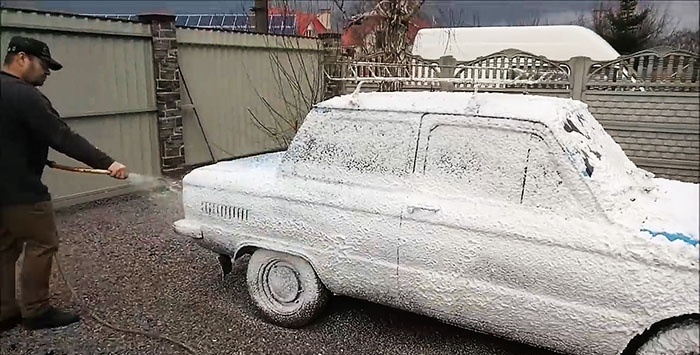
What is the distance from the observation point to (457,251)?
8.93ft

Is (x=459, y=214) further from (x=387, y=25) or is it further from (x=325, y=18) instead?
(x=325, y=18)

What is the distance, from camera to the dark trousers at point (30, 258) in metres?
2.93

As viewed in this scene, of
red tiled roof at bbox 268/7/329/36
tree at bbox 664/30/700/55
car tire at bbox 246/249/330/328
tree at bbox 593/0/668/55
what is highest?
red tiled roof at bbox 268/7/329/36

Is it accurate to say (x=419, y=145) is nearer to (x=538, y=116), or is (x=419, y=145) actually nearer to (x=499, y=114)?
Result: (x=499, y=114)

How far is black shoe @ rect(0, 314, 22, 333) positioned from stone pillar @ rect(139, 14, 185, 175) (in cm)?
407

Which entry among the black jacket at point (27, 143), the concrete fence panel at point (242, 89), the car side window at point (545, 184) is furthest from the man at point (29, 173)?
the concrete fence panel at point (242, 89)

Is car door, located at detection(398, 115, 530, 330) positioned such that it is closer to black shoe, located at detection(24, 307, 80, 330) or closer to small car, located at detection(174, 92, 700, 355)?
small car, located at detection(174, 92, 700, 355)

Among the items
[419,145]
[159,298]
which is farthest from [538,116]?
[159,298]

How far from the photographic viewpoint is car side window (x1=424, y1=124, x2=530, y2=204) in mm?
2688

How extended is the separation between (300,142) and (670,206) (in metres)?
2.03

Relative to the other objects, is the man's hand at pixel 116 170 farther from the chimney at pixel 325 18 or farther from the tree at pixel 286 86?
the chimney at pixel 325 18

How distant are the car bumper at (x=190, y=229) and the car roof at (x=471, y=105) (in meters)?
1.16

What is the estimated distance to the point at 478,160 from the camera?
278 cm

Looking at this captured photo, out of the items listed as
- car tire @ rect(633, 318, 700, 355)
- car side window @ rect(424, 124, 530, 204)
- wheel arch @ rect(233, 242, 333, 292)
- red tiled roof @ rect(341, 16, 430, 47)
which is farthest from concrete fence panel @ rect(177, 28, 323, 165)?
car tire @ rect(633, 318, 700, 355)
